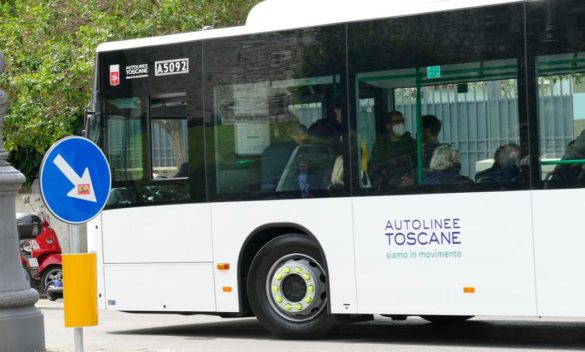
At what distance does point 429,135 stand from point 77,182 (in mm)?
3711

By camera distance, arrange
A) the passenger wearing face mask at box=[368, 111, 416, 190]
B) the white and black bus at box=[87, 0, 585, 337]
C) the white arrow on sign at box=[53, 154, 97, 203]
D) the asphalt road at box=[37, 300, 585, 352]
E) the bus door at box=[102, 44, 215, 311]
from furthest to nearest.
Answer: the bus door at box=[102, 44, 215, 311] < the asphalt road at box=[37, 300, 585, 352] < the passenger wearing face mask at box=[368, 111, 416, 190] < the white and black bus at box=[87, 0, 585, 337] < the white arrow on sign at box=[53, 154, 97, 203]

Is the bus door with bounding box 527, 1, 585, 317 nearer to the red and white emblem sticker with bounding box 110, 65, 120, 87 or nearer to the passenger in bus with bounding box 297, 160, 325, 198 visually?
the passenger in bus with bounding box 297, 160, 325, 198

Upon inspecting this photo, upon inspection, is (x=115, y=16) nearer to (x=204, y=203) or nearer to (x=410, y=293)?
(x=204, y=203)

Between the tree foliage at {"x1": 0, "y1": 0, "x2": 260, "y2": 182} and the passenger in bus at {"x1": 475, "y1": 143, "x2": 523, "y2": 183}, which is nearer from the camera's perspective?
the passenger in bus at {"x1": 475, "y1": 143, "x2": 523, "y2": 183}

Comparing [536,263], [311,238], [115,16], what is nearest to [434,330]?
[311,238]

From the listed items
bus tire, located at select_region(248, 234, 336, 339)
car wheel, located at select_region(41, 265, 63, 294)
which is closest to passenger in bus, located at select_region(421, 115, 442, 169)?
bus tire, located at select_region(248, 234, 336, 339)

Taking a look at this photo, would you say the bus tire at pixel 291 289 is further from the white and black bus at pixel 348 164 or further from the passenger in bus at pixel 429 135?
the passenger in bus at pixel 429 135

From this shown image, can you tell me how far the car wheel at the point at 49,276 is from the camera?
22.4 meters

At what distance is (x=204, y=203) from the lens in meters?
13.4

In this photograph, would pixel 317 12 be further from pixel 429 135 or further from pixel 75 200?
pixel 75 200

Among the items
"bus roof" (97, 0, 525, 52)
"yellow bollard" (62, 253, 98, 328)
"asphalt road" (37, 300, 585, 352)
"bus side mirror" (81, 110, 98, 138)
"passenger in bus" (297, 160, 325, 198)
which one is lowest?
"asphalt road" (37, 300, 585, 352)

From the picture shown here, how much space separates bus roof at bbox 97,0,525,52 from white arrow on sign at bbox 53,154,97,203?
12.6 ft

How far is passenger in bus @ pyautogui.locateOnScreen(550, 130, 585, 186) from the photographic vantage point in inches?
432

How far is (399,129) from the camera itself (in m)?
12.1
